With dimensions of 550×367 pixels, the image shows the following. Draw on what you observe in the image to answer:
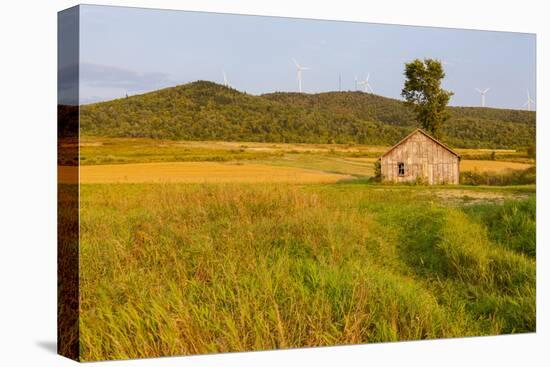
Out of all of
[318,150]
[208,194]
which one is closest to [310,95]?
[318,150]

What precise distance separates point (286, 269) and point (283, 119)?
1.83m

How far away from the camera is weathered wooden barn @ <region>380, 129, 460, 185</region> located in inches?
475

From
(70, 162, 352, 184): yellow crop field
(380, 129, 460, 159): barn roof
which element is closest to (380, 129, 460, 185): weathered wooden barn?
(380, 129, 460, 159): barn roof

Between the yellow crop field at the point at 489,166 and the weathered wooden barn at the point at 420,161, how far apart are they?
12 cm

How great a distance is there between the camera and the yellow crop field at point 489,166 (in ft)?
41.1

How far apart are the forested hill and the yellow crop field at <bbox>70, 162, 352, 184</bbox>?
1.10ft

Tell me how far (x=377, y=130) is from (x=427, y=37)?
138cm

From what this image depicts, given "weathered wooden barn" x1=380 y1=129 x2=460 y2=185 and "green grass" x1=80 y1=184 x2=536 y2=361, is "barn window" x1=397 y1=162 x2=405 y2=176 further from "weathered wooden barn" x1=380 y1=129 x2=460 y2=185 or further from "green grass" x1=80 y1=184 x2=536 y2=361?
"green grass" x1=80 y1=184 x2=536 y2=361

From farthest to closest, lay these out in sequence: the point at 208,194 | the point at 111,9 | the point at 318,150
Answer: the point at 318,150 < the point at 208,194 < the point at 111,9

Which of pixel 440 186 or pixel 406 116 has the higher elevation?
pixel 406 116

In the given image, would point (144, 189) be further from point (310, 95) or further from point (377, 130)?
point (377, 130)

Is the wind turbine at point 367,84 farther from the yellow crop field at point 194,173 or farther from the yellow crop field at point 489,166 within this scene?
the yellow crop field at point 489,166

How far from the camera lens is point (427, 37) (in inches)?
480

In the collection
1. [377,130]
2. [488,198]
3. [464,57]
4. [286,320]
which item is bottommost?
[286,320]
